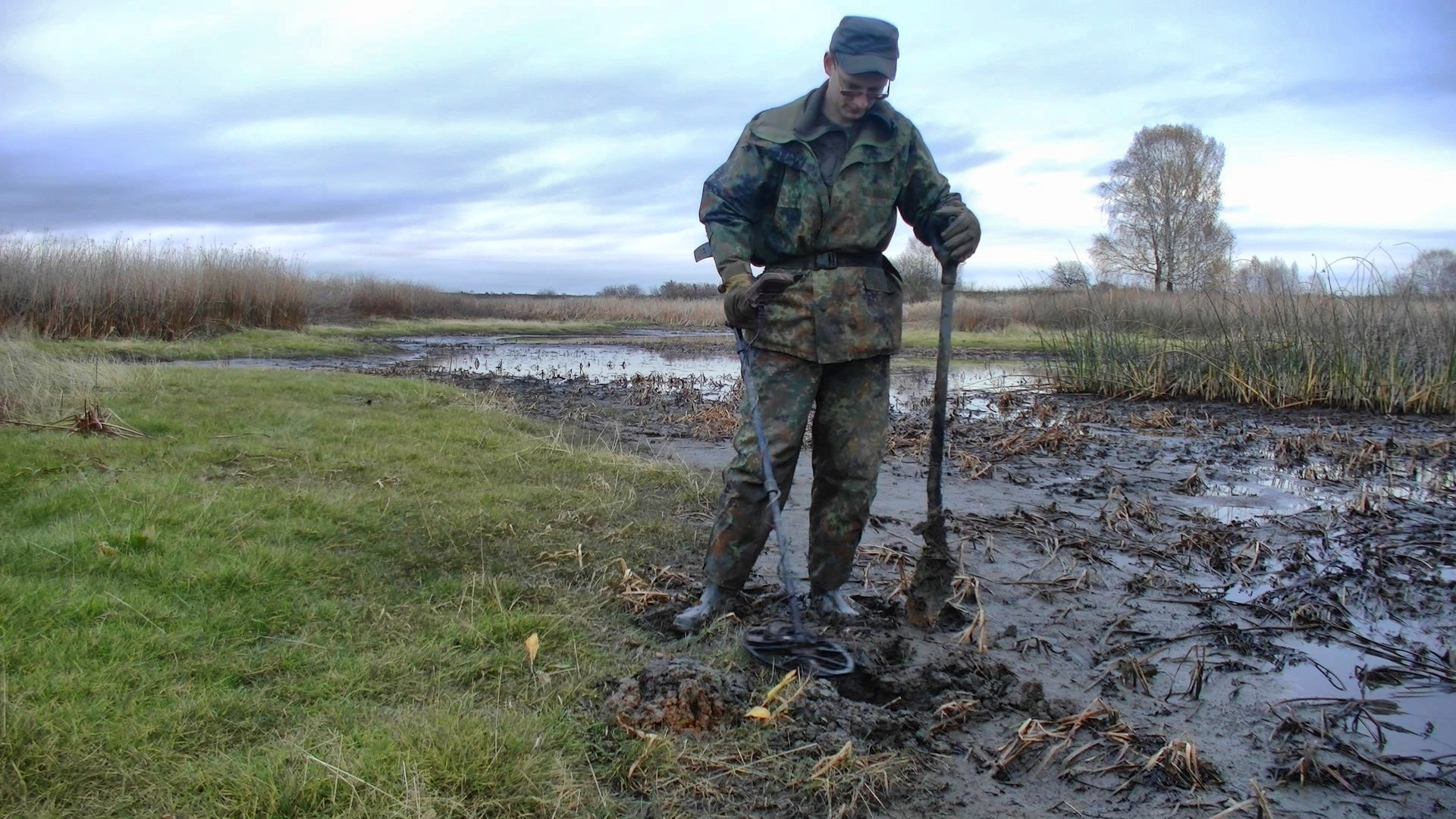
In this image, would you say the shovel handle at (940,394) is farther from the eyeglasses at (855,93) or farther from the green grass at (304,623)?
the green grass at (304,623)

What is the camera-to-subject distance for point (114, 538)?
4.00 meters

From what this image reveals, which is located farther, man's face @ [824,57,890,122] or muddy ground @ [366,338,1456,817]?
man's face @ [824,57,890,122]

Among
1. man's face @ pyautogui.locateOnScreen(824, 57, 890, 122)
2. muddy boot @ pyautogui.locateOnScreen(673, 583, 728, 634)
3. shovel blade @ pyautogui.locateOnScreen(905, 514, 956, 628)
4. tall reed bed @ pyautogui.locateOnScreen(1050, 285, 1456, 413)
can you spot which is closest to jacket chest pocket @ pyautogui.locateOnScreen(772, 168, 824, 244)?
man's face @ pyautogui.locateOnScreen(824, 57, 890, 122)

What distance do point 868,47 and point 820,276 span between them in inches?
33.4

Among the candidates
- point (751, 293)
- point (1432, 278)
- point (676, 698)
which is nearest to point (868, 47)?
point (751, 293)

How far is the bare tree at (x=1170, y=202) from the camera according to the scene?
42750 millimetres

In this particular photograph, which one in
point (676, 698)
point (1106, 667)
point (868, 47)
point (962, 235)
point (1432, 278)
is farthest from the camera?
point (1432, 278)

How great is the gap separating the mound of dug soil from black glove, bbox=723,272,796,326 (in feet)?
4.36

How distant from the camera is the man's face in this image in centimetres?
348

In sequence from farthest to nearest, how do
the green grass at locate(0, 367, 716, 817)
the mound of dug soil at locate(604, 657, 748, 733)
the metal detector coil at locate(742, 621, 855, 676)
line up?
the metal detector coil at locate(742, 621, 855, 676) < the mound of dug soil at locate(604, 657, 748, 733) < the green grass at locate(0, 367, 716, 817)

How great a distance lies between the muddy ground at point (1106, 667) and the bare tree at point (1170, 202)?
3984cm

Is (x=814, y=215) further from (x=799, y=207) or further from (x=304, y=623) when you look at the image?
(x=304, y=623)

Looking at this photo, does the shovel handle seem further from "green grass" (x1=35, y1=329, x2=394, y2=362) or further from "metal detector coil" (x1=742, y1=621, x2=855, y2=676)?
"green grass" (x1=35, y1=329, x2=394, y2=362)

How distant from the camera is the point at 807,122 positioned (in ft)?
12.1
